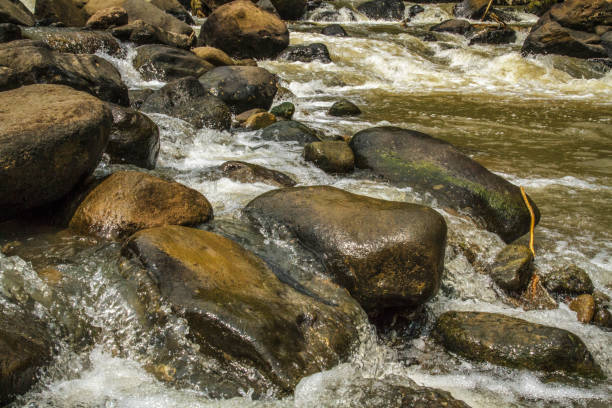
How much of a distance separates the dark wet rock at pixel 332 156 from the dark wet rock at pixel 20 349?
11.1ft

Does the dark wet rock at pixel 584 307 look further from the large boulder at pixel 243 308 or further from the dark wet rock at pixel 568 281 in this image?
the large boulder at pixel 243 308

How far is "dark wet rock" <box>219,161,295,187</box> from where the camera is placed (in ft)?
15.5

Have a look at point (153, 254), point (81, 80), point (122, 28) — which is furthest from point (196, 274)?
point (122, 28)

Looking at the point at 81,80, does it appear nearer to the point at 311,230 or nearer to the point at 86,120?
the point at 86,120

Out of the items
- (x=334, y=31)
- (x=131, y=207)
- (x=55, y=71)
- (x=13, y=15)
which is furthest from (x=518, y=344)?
(x=334, y=31)

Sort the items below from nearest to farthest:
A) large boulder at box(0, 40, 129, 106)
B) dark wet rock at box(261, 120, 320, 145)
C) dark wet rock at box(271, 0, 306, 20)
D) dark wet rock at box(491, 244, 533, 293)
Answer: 1. dark wet rock at box(491, 244, 533, 293)
2. large boulder at box(0, 40, 129, 106)
3. dark wet rock at box(261, 120, 320, 145)
4. dark wet rock at box(271, 0, 306, 20)

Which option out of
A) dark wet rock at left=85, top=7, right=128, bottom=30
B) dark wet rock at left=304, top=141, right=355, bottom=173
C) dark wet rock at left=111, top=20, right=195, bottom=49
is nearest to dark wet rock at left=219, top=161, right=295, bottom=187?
dark wet rock at left=304, top=141, right=355, bottom=173

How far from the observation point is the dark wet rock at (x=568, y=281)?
12.3ft

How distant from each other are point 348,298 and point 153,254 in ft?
3.79

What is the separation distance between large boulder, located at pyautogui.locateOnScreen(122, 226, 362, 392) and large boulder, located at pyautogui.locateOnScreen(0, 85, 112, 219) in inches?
29.4

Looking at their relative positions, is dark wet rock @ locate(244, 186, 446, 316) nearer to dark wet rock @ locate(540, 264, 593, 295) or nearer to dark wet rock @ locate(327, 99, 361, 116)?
dark wet rock @ locate(540, 264, 593, 295)

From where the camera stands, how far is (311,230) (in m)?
3.40

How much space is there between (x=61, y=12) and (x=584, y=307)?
35.9 feet

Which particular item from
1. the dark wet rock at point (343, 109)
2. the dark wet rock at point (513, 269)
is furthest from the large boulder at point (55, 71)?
the dark wet rock at point (513, 269)
